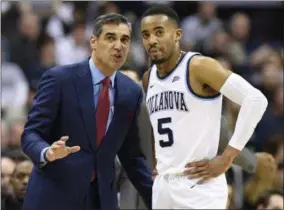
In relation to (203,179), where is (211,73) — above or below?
above

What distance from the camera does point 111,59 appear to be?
5129 mm

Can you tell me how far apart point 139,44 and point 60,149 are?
6645 millimetres

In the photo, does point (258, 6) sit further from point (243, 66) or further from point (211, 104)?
point (211, 104)

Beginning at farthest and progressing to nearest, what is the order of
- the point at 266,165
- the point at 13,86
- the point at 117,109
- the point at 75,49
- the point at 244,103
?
the point at 75,49, the point at 13,86, the point at 266,165, the point at 117,109, the point at 244,103

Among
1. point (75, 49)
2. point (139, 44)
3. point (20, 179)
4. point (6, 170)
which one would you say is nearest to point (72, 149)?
point (20, 179)

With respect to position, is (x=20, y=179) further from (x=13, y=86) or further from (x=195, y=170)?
(x=13, y=86)

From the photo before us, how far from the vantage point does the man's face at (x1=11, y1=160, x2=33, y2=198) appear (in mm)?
6660

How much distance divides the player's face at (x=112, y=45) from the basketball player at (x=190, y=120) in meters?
0.15

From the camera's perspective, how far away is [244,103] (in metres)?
5.05

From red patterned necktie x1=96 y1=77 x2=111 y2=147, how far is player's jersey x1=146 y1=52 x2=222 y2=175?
32cm

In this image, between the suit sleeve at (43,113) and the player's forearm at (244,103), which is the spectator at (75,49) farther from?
the player's forearm at (244,103)

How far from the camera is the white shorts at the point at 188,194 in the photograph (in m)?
5.18

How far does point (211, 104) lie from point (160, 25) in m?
0.58

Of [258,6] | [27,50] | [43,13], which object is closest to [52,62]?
[27,50]
